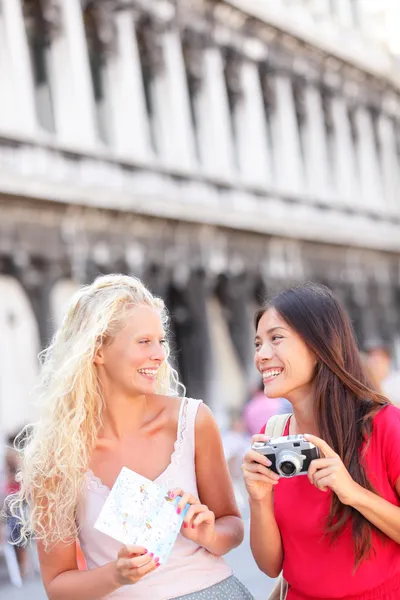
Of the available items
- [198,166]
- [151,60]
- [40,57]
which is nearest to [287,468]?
[40,57]

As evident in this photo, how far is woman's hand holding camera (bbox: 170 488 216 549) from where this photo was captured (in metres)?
2.63

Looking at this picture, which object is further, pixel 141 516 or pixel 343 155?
pixel 343 155

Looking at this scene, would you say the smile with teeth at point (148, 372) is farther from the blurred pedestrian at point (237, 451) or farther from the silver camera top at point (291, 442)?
the blurred pedestrian at point (237, 451)

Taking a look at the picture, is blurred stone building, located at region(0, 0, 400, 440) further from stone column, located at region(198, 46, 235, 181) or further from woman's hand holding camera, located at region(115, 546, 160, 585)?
woman's hand holding camera, located at region(115, 546, 160, 585)

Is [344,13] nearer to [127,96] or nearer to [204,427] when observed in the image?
[127,96]

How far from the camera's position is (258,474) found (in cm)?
267

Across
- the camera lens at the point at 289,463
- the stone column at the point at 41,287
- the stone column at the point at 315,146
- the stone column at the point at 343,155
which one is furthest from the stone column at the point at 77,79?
the camera lens at the point at 289,463

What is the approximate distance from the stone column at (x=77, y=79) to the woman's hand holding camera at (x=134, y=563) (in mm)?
12307

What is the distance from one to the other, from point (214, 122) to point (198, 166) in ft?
3.00

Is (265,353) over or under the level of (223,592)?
over

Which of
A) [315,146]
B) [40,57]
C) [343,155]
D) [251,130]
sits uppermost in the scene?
[40,57]

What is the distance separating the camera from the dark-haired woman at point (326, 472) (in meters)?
2.62

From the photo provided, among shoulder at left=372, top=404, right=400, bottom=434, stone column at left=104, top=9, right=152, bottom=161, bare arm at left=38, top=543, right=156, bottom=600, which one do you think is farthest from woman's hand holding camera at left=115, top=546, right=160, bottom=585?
stone column at left=104, top=9, right=152, bottom=161

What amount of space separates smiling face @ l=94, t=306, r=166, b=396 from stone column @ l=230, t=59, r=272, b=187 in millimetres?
15661
